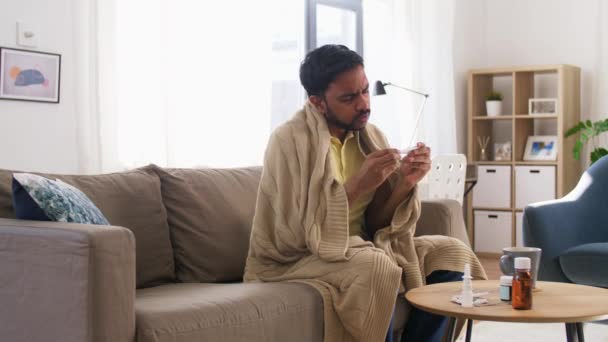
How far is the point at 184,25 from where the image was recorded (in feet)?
13.2

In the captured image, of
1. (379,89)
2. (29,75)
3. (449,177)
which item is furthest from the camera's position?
(449,177)

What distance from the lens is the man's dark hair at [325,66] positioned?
2.71 m

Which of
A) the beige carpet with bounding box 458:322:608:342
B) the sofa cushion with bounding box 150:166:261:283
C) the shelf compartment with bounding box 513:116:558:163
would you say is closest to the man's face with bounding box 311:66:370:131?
the sofa cushion with bounding box 150:166:261:283

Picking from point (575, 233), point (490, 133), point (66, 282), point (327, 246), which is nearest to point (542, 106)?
point (490, 133)

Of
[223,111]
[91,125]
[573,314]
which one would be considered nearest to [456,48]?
[223,111]

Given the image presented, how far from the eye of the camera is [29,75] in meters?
3.37

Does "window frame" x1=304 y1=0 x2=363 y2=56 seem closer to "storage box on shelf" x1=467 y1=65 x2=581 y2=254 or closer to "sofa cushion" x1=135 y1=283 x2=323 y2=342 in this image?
"storage box on shelf" x1=467 y1=65 x2=581 y2=254

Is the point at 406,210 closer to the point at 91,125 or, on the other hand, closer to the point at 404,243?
the point at 404,243

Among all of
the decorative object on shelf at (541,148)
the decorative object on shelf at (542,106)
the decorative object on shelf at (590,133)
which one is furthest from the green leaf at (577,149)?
the decorative object on shelf at (542,106)

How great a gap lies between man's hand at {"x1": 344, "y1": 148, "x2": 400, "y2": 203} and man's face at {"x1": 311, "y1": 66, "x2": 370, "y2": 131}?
183mm

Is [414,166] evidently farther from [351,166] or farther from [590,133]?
[590,133]

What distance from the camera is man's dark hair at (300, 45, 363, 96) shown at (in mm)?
2709

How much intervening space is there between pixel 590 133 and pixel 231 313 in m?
4.53

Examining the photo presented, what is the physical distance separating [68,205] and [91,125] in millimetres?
1393
